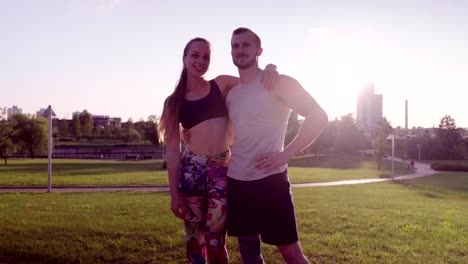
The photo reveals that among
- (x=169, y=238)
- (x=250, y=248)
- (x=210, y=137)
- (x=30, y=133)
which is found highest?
(x=30, y=133)

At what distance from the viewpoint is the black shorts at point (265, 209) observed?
372 centimetres

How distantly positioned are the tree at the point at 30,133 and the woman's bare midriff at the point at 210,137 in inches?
2534

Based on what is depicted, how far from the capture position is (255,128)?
149 inches

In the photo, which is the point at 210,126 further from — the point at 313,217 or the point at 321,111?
the point at 313,217

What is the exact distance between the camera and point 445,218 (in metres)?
11.7

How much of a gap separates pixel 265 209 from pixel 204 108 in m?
1.03

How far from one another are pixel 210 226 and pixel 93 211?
8.37m

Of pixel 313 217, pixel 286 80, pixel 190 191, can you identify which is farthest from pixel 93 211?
pixel 286 80

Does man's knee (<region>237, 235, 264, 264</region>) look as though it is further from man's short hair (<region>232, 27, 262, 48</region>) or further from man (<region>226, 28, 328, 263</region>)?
man's short hair (<region>232, 27, 262, 48</region>)

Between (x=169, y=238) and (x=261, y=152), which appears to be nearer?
(x=261, y=152)

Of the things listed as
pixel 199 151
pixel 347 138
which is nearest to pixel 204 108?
pixel 199 151

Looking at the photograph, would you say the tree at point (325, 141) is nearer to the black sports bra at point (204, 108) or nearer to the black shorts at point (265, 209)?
the black sports bra at point (204, 108)

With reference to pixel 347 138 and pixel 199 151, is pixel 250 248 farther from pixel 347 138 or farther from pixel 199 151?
pixel 347 138

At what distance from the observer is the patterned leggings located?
3986 millimetres
